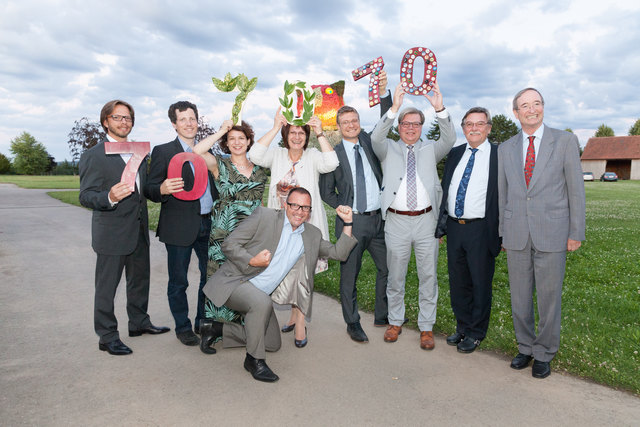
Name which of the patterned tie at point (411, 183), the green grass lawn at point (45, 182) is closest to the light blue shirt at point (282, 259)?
the patterned tie at point (411, 183)

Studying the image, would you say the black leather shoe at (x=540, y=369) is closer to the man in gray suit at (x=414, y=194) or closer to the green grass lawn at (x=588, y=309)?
the green grass lawn at (x=588, y=309)

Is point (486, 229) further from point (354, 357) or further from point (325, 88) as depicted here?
point (325, 88)

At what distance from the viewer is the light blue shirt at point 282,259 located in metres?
4.41

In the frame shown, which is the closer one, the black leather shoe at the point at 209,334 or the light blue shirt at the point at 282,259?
the light blue shirt at the point at 282,259

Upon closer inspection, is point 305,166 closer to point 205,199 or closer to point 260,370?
point 205,199

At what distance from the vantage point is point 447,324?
5324 millimetres

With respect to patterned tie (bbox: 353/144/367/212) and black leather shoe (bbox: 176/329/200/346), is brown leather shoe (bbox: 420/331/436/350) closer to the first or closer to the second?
patterned tie (bbox: 353/144/367/212)

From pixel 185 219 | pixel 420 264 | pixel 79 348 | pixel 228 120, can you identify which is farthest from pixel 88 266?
pixel 420 264

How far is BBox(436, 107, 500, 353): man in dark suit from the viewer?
15.4ft

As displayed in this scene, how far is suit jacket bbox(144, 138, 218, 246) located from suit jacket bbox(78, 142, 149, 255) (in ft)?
0.88

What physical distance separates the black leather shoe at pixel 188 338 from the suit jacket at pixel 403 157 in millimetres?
2545

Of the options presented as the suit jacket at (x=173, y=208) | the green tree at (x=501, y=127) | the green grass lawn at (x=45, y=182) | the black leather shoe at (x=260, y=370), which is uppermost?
the green tree at (x=501, y=127)

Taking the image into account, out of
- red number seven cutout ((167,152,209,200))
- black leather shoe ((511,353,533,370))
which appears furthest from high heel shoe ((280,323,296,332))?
black leather shoe ((511,353,533,370))

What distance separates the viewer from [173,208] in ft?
15.9
